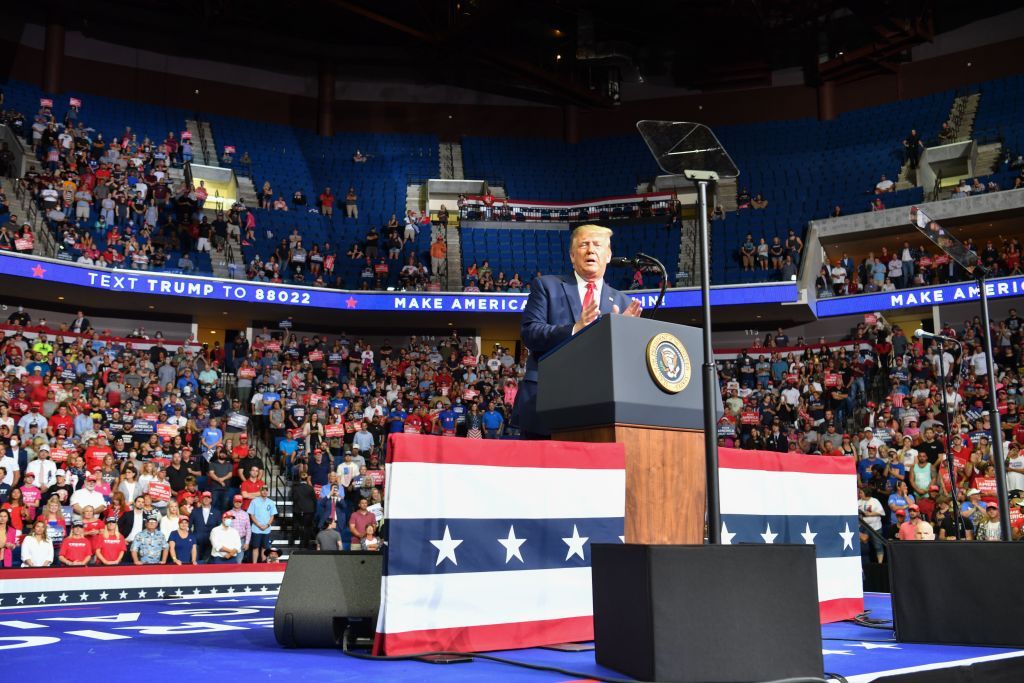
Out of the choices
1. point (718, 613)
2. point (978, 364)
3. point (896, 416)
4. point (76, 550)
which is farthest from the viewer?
point (978, 364)

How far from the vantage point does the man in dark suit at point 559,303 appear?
4.69 metres

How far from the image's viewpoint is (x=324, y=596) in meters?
4.11

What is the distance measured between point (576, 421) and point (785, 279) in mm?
20760

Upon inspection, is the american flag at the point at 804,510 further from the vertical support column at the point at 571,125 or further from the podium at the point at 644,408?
the vertical support column at the point at 571,125

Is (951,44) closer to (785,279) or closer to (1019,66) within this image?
(1019,66)

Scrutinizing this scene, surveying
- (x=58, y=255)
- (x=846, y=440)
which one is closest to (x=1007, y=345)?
(x=846, y=440)

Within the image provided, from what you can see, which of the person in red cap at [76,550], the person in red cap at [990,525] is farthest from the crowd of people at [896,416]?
the person in red cap at [76,550]

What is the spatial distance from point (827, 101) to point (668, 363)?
28606mm

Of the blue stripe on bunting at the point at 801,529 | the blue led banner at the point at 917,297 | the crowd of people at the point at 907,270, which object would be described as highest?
the crowd of people at the point at 907,270

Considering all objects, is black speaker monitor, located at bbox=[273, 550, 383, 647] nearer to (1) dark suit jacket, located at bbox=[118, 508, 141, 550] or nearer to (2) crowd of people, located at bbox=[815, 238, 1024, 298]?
(1) dark suit jacket, located at bbox=[118, 508, 141, 550]

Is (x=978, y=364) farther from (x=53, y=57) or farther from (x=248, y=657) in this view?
(x=53, y=57)

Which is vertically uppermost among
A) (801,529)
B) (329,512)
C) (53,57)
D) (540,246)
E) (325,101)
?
(325,101)

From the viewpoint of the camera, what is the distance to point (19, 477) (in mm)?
12586

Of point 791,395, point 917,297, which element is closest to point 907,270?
point 917,297
